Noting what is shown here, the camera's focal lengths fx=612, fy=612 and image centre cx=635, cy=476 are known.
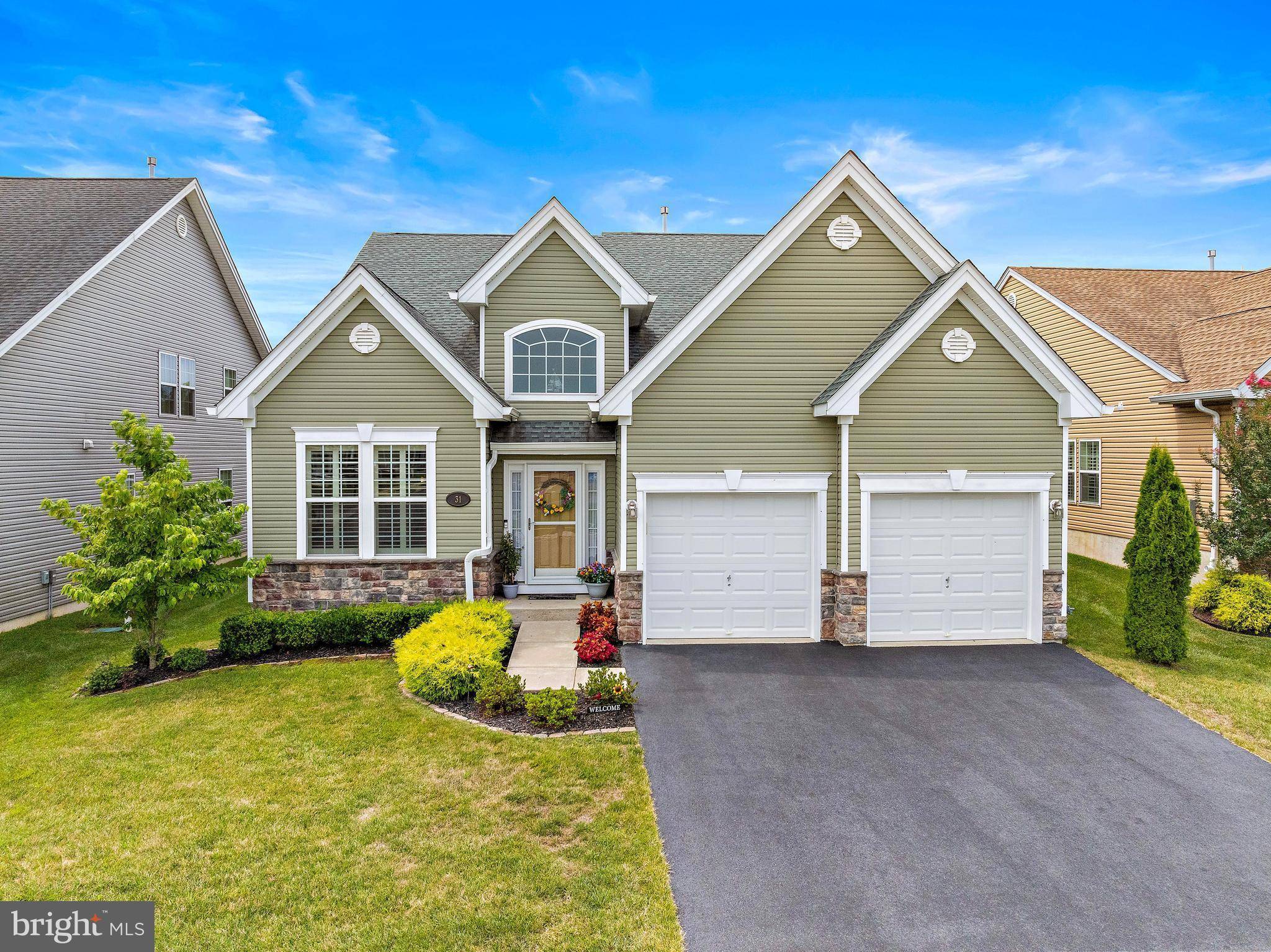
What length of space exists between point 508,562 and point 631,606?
336 cm

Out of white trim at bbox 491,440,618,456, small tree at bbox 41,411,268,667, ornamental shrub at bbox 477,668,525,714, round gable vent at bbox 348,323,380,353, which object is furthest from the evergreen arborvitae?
small tree at bbox 41,411,268,667

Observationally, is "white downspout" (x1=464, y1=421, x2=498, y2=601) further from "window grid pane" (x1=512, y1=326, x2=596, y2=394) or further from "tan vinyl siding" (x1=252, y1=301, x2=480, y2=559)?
"window grid pane" (x1=512, y1=326, x2=596, y2=394)

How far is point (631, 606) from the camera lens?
31.4 ft

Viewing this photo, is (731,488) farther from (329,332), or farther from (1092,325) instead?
(1092,325)

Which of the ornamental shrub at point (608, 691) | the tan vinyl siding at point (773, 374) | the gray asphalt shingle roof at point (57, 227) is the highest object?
the gray asphalt shingle roof at point (57, 227)

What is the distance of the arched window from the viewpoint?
1188 centimetres

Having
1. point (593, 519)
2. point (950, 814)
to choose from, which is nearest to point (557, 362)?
point (593, 519)

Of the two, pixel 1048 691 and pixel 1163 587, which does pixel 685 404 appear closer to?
pixel 1048 691

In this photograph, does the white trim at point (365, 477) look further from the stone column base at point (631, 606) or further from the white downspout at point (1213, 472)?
the white downspout at point (1213, 472)

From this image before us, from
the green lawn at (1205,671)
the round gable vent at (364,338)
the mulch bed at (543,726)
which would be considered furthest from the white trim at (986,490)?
the round gable vent at (364,338)

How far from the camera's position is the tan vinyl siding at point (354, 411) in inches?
411

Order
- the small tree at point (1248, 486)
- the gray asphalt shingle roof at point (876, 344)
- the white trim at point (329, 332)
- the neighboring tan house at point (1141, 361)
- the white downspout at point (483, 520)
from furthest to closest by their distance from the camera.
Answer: the neighboring tan house at point (1141, 361) < the small tree at point (1248, 486) < the white downspout at point (483, 520) < the white trim at point (329, 332) < the gray asphalt shingle roof at point (876, 344)

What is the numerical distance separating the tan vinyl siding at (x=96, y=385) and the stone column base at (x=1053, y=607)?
17836 mm

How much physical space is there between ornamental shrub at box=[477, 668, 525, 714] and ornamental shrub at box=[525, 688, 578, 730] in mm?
308
